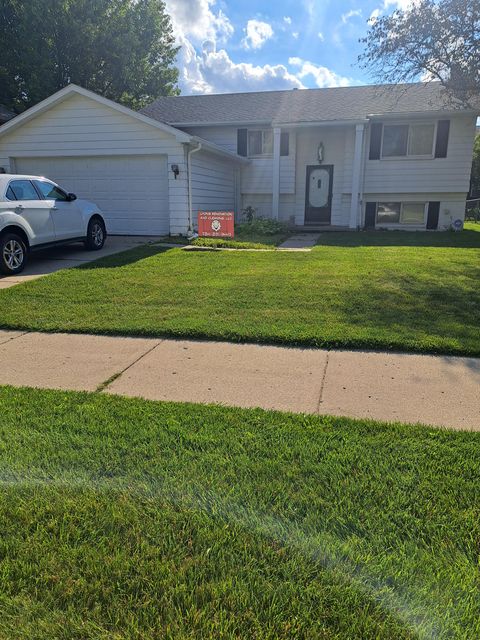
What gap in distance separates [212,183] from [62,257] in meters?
6.70

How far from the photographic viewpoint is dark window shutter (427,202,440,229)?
680 inches

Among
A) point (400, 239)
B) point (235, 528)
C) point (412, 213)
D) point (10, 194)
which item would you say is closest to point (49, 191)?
point (10, 194)

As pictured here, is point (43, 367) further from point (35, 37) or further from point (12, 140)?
point (35, 37)

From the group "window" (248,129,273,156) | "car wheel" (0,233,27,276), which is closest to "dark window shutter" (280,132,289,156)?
"window" (248,129,273,156)

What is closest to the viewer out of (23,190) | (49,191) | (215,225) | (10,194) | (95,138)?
(10,194)

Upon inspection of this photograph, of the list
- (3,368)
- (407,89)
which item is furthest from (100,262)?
(407,89)

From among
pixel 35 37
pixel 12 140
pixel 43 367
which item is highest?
pixel 35 37

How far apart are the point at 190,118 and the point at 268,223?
6216 millimetres

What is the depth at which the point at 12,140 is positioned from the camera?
1423cm

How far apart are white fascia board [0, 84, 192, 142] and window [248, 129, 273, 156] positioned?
562 centimetres

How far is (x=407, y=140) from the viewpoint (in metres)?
16.8

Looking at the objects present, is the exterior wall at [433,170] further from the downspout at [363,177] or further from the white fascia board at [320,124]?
the white fascia board at [320,124]

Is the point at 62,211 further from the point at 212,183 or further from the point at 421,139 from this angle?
the point at 421,139

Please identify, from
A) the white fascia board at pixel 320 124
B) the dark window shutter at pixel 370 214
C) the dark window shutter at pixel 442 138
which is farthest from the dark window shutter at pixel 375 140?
the dark window shutter at pixel 442 138
